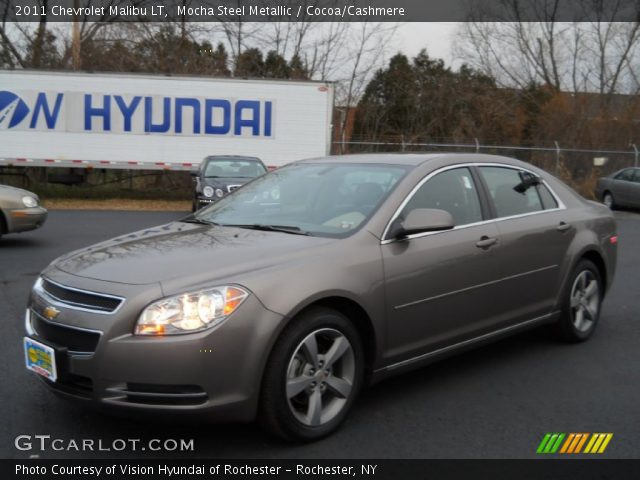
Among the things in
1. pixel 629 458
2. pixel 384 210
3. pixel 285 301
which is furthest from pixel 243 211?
pixel 629 458

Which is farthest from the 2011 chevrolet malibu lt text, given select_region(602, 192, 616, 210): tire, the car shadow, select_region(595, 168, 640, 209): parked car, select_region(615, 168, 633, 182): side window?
select_region(602, 192, 616, 210): tire

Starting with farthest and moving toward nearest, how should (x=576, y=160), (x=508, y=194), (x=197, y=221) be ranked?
(x=576, y=160)
(x=508, y=194)
(x=197, y=221)

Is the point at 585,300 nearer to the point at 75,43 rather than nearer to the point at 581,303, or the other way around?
the point at 581,303

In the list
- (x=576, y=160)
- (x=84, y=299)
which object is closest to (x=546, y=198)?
(x=84, y=299)

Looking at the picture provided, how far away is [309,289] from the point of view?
3529 mm

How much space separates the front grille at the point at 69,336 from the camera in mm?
3264

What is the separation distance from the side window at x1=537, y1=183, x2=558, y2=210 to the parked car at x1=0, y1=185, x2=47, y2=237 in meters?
8.08

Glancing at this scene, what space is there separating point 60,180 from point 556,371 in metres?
21.5

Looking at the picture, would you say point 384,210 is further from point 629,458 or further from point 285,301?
point 629,458

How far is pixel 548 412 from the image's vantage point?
4113mm

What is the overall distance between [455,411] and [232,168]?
42.7ft

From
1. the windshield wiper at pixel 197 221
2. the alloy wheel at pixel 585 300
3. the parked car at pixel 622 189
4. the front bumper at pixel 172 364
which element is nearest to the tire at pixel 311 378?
the front bumper at pixel 172 364

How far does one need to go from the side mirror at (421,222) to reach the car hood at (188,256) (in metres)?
0.47

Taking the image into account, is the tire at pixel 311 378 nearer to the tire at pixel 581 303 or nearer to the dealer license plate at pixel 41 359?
the dealer license plate at pixel 41 359
